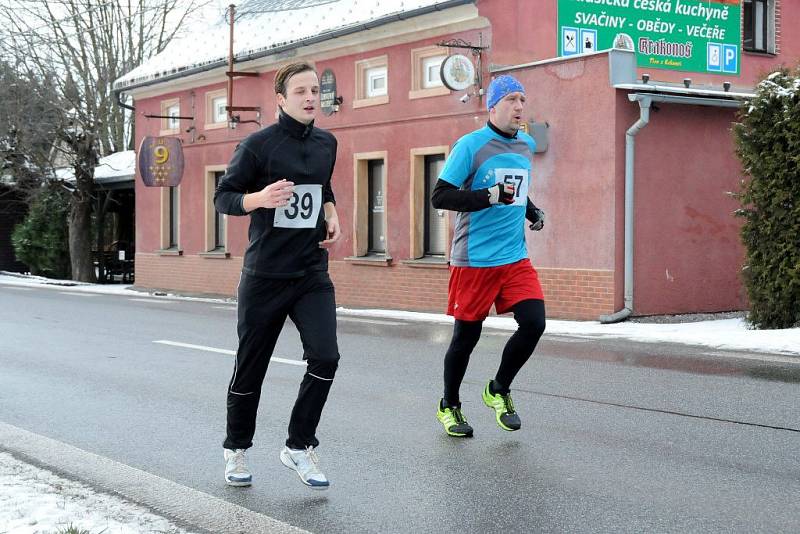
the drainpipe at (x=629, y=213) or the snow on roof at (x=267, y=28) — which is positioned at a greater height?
the snow on roof at (x=267, y=28)

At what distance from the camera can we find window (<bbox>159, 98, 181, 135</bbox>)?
1153 inches

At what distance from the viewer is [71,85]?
35031 mm

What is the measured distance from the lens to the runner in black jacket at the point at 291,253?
539cm

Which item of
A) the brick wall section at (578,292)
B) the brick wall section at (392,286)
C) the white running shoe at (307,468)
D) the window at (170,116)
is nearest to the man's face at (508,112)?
the white running shoe at (307,468)

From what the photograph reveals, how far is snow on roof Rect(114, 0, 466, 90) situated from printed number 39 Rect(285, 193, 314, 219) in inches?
559

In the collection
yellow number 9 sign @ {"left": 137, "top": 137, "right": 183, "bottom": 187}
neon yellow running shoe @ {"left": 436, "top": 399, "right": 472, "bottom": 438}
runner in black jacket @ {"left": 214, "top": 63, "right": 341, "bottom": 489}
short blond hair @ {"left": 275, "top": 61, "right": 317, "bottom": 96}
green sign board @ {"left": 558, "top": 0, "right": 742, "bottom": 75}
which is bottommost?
neon yellow running shoe @ {"left": 436, "top": 399, "right": 472, "bottom": 438}

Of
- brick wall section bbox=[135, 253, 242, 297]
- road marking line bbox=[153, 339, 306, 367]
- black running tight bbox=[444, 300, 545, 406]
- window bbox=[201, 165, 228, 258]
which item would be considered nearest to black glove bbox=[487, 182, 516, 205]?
black running tight bbox=[444, 300, 545, 406]

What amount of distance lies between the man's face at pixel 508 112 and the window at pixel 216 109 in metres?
20.9

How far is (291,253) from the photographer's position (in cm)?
541

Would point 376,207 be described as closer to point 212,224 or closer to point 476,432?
point 212,224

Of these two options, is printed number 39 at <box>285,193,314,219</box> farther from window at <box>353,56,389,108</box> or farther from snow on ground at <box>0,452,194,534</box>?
window at <box>353,56,389,108</box>

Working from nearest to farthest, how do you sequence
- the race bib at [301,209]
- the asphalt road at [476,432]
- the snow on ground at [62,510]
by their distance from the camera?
1. the snow on ground at [62,510]
2. the asphalt road at [476,432]
3. the race bib at [301,209]

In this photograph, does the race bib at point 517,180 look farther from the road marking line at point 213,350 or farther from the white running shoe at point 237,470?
the road marking line at point 213,350

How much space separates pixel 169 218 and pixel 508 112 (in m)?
24.3
